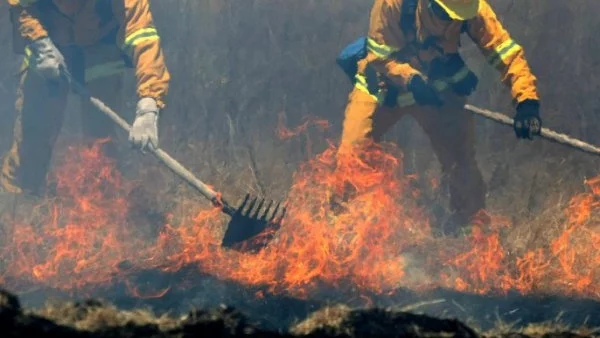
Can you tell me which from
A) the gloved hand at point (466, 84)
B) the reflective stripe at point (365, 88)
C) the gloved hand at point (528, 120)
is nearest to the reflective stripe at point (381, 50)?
the reflective stripe at point (365, 88)

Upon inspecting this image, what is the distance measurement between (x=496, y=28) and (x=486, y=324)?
2.90 metres

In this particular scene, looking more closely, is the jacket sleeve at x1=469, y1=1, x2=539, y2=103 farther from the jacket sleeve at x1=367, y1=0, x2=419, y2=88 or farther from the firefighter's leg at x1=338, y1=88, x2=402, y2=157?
the firefighter's leg at x1=338, y1=88, x2=402, y2=157

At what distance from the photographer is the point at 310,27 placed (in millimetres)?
8594

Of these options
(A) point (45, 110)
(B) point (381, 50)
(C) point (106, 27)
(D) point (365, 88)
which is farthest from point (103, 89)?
(B) point (381, 50)

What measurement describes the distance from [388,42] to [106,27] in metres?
3.15

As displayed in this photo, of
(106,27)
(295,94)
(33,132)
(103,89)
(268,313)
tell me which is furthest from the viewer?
(295,94)

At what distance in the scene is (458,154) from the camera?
5961mm

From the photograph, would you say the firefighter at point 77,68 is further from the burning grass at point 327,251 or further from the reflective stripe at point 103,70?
the burning grass at point 327,251

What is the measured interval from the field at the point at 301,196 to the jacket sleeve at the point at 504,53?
1.34 meters

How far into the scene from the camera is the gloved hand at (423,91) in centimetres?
540

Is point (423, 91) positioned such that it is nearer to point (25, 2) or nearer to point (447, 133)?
point (447, 133)

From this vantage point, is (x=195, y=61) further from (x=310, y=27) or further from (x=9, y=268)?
(x=9, y=268)

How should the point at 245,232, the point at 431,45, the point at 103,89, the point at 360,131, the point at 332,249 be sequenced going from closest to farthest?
the point at 245,232, the point at 332,249, the point at 431,45, the point at 360,131, the point at 103,89

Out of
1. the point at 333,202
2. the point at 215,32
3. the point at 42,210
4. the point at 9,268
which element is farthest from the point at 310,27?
the point at 9,268
